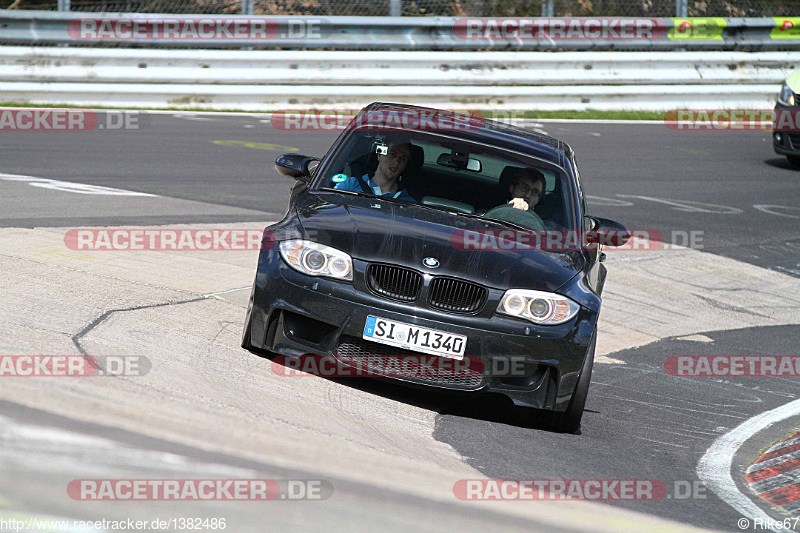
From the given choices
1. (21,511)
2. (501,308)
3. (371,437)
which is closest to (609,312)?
(501,308)

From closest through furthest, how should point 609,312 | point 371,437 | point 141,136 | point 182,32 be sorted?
1. point 371,437
2. point 609,312
3. point 141,136
4. point 182,32

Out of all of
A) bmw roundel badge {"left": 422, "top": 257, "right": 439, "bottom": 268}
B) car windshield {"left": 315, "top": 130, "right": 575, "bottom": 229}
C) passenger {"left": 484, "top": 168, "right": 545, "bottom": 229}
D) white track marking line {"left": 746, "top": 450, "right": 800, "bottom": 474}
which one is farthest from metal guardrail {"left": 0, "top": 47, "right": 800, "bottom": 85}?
white track marking line {"left": 746, "top": 450, "right": 800, "bottom": 474}

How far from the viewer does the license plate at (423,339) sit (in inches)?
208

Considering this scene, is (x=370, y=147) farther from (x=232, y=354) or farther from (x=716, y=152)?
(x=716, y=152)

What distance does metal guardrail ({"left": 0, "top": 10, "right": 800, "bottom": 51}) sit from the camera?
16.7 meters

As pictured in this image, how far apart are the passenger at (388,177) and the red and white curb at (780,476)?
2.53 m

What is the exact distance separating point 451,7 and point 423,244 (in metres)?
14.4

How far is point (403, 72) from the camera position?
18062 millimetres

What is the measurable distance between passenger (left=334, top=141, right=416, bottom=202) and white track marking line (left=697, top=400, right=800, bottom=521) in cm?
231

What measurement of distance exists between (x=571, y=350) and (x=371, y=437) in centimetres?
122
